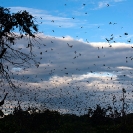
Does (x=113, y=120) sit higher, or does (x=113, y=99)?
(x=113, y=99)

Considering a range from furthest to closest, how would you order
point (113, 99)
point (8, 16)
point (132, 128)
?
point (113, 99), point (132, 128), point (8, 16)

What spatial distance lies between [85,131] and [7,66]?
68058mm

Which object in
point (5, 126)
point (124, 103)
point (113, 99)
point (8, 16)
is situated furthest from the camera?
point (113, 99)

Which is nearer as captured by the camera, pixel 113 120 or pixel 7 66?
pixel 7 66

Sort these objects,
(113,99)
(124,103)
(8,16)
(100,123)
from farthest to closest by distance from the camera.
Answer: (113,99), (100,123), (124,103), (8,16)

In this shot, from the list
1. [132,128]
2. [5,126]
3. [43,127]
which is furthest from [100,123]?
[5,126]

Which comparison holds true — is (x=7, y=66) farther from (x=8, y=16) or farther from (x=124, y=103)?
(x=124, y=103)

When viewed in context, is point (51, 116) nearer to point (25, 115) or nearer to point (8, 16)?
point (25, 115)

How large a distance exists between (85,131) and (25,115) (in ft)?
89.9

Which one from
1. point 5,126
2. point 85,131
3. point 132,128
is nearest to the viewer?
point 5,126

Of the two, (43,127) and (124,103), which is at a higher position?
(124,103)

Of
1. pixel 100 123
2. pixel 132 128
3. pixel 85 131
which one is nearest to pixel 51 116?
pixel 100 123

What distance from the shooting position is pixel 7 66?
1131cm

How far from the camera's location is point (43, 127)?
88.8m
